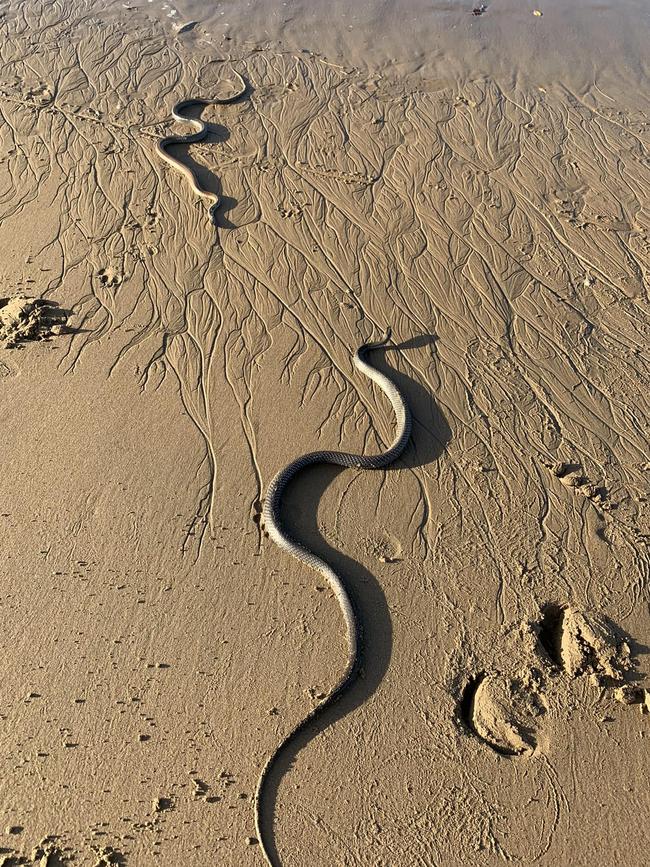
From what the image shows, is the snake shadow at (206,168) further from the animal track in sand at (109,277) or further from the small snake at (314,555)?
the small snake at (314,555)

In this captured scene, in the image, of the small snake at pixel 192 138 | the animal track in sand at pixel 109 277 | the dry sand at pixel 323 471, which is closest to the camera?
the dry sand at pixel 323 471

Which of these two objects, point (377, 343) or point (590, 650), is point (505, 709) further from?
point (377, 343)

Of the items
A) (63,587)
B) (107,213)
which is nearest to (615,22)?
(107,213)

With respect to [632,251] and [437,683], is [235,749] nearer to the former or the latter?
[437,683]

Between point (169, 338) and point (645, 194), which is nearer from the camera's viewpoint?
point (169, 338)

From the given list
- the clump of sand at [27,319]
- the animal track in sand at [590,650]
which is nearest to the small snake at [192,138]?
the clump of sand at [27,319]

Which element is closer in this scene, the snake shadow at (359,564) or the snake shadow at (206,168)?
the snake shadow at (359,564)

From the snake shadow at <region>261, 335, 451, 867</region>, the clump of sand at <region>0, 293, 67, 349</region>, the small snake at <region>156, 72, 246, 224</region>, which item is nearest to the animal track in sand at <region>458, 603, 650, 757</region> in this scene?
the snake shadow at <region>261, 335, 451, 867</region>

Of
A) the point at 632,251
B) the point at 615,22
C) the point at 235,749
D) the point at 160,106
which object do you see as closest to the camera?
the point at 235,749
